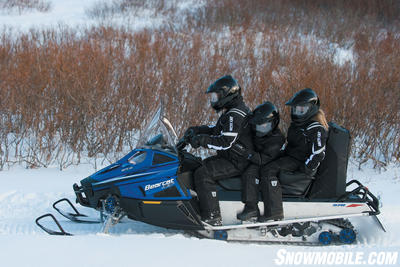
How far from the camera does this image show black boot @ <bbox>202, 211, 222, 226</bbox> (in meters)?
3.90

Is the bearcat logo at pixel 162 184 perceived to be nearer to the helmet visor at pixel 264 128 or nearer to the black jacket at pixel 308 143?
the helmet visor at pixel 264 128

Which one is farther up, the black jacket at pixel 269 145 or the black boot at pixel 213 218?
the black jacket at pixel 269 145

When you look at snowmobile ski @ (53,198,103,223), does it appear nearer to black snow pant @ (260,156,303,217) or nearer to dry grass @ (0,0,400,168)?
black snow pant @ (260,156,303,217)

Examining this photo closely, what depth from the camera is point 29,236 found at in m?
3.72

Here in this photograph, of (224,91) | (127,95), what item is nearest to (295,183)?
(224,91)

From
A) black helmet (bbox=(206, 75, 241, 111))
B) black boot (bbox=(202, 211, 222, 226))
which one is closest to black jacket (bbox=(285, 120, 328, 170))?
black helmet (bbox=(206, 75, 241, 111))

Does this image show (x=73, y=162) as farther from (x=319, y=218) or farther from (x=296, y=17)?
(x=296, y=17)

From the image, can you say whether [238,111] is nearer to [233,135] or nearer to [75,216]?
[233,135]

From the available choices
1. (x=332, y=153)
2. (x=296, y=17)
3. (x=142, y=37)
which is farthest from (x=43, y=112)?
(x=296, y=17)

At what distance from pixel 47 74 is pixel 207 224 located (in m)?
4.78

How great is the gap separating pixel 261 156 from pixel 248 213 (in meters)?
0.55

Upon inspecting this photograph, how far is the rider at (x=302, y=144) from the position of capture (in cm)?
383

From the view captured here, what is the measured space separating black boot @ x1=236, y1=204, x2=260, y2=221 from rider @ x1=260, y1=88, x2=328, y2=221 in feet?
0.26

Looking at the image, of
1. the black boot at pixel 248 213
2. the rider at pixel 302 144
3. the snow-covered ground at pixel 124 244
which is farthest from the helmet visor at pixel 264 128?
the snow-covered ground at pixel 124 244
